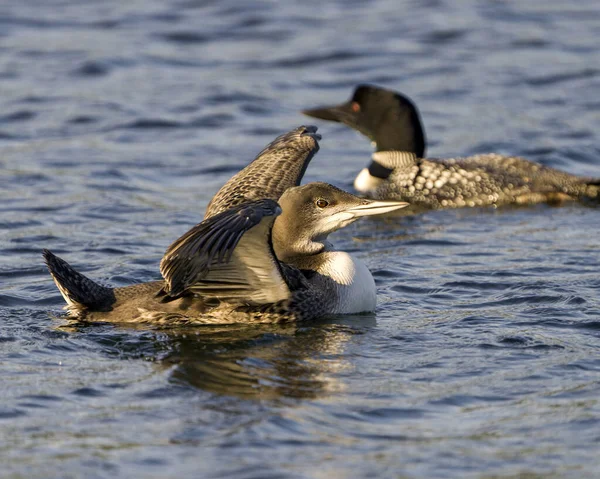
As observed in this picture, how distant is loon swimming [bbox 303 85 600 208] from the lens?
9398 millimetres

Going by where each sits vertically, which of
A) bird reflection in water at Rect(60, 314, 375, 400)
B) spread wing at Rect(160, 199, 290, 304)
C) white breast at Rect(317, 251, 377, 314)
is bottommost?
bird reflection in water at Rect(60, 314, 375, 400)

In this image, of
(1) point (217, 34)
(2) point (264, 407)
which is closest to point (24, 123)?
(1) point (217, 34)

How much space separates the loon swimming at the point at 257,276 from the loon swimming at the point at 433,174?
274 centimetres

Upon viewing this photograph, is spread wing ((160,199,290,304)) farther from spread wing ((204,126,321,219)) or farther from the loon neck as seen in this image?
spread wing ((204,126,321,219))

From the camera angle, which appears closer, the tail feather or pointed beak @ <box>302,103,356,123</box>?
the tail feather

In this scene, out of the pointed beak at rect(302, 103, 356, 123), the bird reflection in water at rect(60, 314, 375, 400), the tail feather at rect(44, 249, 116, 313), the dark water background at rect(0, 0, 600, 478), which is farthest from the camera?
the pointed beak at rect(302, 103, 356, 123)

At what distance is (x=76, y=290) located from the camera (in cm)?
623

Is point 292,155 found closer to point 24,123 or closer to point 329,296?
point 329,296

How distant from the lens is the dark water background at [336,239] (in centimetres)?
487

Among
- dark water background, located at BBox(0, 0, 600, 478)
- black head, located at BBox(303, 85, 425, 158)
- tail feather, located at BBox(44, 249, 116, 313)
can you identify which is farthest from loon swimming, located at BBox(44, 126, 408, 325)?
black head, located at BBox(303, 85, 425, 158)

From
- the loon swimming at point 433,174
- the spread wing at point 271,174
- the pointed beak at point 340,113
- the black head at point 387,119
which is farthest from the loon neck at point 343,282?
the pointed beak at point 340,113

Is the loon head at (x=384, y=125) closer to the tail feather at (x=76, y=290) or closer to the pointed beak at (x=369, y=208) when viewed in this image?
the pointed beak at (x=369, y=208)

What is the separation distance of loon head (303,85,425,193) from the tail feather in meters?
3.74

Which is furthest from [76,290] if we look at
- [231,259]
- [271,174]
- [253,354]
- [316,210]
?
[271,174]
